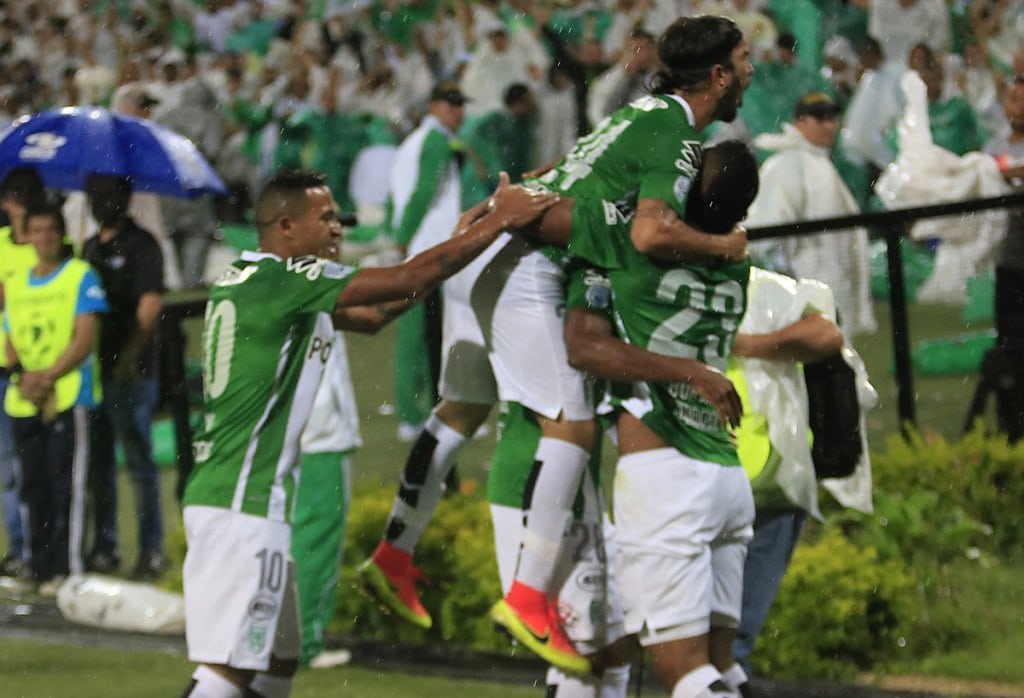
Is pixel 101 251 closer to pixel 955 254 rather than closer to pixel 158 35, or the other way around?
pixel 955 254

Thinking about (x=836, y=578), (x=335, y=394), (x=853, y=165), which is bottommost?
(x=836, y=578)

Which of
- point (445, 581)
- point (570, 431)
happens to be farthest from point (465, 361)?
point (445, 581)

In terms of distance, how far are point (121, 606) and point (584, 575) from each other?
3.87 meters

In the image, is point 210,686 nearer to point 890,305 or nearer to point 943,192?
point 890,305

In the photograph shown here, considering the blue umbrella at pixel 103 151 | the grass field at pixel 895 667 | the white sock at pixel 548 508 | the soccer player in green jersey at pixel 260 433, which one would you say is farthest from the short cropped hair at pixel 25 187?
the white sock at pixel 548 508

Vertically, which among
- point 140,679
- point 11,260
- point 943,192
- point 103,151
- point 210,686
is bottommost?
point 140,679

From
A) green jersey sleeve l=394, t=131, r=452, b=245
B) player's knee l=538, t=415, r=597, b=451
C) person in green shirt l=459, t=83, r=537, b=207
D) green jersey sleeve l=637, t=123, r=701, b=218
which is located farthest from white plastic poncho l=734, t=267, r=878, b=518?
person in green shirt l=459, t=83, r=537, b=207

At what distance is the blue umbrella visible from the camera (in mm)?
11102

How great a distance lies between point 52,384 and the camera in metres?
10.4

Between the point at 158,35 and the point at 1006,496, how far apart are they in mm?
16380

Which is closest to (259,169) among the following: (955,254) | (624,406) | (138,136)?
(138,136)

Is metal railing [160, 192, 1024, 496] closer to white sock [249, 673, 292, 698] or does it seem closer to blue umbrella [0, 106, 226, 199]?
blue umbrella [0, 106, 226, 199]

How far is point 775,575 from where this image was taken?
6723 millimetres

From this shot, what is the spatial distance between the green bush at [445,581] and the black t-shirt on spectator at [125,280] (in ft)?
6.47
